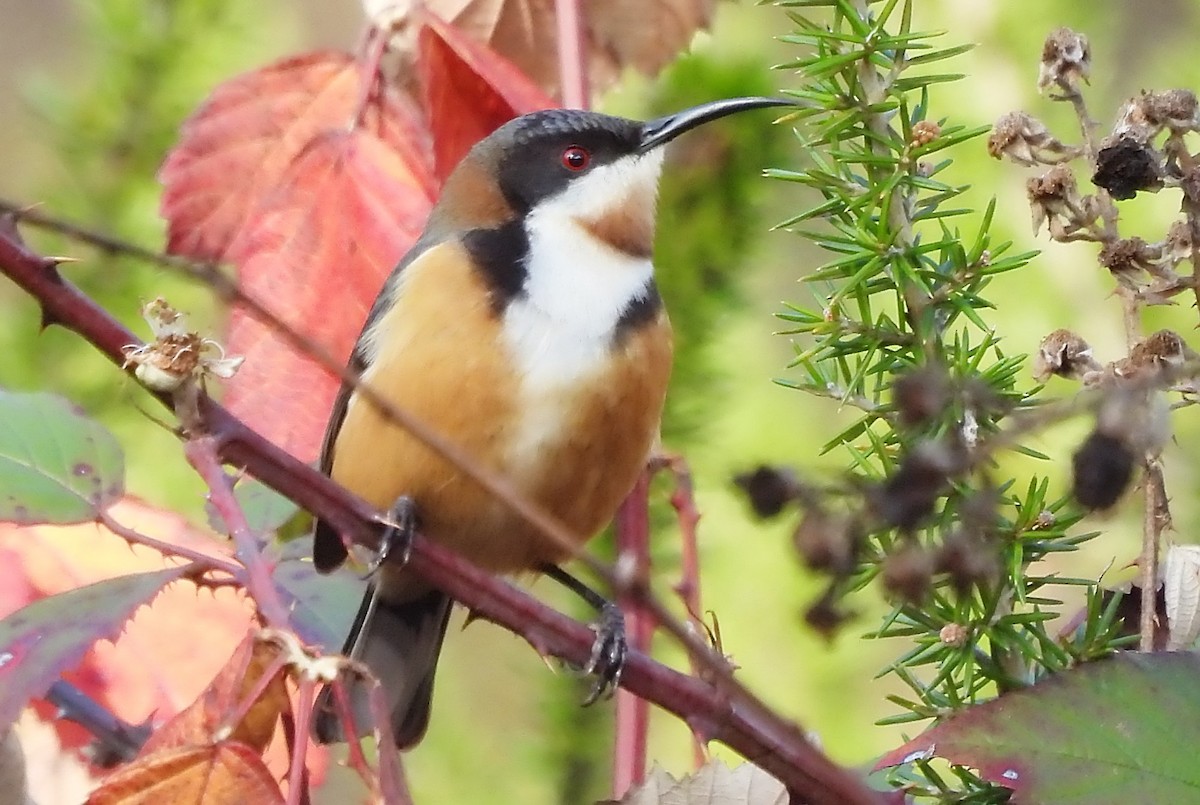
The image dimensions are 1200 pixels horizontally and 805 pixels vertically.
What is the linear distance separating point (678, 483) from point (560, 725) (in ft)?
1.30

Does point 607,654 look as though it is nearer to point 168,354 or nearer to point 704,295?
point 168,354

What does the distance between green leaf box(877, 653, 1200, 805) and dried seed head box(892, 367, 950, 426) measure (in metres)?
0.29

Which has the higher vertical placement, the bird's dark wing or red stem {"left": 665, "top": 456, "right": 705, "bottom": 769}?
the bird's dark wing

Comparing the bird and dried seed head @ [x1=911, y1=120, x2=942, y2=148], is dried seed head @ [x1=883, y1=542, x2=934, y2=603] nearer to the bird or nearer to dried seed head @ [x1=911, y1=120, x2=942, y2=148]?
dried seed head @ [x1=911, y1=120, x2=942, y2=148]

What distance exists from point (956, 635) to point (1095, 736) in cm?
12

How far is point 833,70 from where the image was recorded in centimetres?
103

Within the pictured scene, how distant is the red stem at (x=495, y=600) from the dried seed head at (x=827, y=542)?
0.09 meters

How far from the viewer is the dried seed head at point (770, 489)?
0.66 m

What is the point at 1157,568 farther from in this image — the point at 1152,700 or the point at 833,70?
the point at 833,70

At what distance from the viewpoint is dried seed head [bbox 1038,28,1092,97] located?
→ 90cm

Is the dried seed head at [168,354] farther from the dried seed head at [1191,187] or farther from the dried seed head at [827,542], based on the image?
the dried seed head at [1191,187]

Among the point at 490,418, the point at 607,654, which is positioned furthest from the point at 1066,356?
the point at 490,418

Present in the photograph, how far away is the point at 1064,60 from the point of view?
0.90 metres

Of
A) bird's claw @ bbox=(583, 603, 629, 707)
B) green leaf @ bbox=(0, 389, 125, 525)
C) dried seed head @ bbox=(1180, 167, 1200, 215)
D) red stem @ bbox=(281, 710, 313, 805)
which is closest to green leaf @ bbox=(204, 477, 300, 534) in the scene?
green leaf @ bbox=(0, 389, 125, 525)
